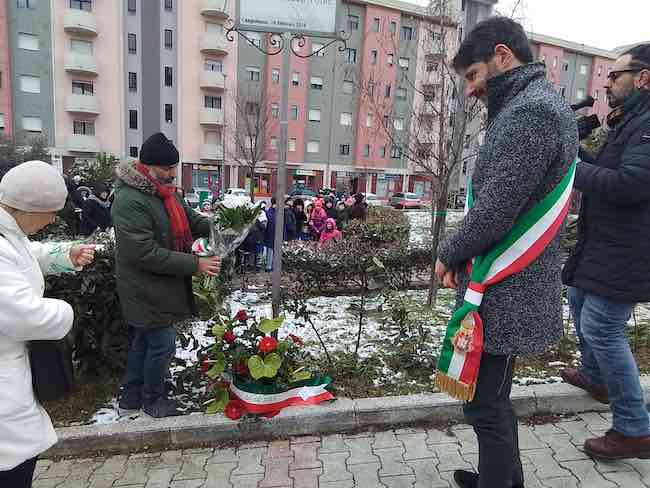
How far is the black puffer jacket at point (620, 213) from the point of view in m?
2.18

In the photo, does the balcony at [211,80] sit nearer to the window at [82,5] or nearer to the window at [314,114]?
the window at [314,114]

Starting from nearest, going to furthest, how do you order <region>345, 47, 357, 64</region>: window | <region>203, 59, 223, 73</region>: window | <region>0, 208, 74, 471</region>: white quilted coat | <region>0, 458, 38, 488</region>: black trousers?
<region>0, 208, 74, 471</region>: white quilted coat
<region>0, 458, 38, 488</region>: black trousers
<region>203, 59, 223, 73</region>: window
<region>345, 47, 357, 64</region>: window

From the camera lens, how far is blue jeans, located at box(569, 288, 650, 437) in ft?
7.88

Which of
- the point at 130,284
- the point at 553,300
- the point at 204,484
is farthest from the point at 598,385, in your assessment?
the point at 130,284

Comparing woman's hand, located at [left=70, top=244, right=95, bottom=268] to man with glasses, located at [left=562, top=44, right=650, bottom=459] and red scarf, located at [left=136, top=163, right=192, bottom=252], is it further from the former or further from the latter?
man with glasses, located at [left=562, top=44, right=650, bottom=459]

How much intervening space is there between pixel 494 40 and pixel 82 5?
1471 inches

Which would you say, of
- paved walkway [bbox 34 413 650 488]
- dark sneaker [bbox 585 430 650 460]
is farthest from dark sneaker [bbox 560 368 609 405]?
dark sneaker [bbox 585 430 650 460]

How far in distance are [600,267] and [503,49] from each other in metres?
1.30

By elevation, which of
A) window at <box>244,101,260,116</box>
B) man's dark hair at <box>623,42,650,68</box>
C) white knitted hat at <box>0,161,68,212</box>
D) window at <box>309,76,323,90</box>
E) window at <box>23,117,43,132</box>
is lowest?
white knitted hat at <box>0,161,68,212</box>

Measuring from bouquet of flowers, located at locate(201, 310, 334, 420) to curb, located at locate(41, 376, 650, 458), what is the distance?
0.24ft

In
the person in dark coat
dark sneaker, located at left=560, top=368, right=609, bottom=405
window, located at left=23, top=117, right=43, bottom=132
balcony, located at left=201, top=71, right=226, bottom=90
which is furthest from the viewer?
balcony, located at left=201, top=71, right=226, bottom=90

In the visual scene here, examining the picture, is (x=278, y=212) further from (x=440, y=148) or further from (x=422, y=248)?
(x=422, y=248)

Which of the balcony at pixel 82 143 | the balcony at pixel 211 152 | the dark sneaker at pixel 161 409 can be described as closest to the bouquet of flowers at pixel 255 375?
the dark sneaker at pixel 161 409

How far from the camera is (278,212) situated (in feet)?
10.9
